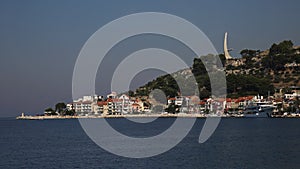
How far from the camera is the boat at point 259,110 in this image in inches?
3711

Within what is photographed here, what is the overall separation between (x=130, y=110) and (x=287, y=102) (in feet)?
123

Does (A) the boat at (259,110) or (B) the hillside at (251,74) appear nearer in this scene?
(A) the boat at (259,110)

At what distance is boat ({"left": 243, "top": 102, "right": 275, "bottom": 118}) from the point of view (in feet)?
309

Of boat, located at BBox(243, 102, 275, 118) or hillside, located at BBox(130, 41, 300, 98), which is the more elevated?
hillside, located at BBox(130, 41, 300, 98)

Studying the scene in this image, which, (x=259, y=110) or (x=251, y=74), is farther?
(x=251, y=74)

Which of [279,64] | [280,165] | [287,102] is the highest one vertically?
[279,64]

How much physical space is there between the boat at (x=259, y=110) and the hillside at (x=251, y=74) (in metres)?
8.62

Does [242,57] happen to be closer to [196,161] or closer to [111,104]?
[111,104]

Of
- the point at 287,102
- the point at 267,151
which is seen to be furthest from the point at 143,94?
the point at 267,151

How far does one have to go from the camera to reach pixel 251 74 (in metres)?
121

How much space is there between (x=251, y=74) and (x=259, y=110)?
2709 cm

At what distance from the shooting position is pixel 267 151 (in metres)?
31.2

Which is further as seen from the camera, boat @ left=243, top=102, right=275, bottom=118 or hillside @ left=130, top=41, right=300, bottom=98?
hillside @ left=130, top=41, right=300, bottom=98

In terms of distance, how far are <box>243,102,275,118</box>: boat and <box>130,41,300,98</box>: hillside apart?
8.62 metres
